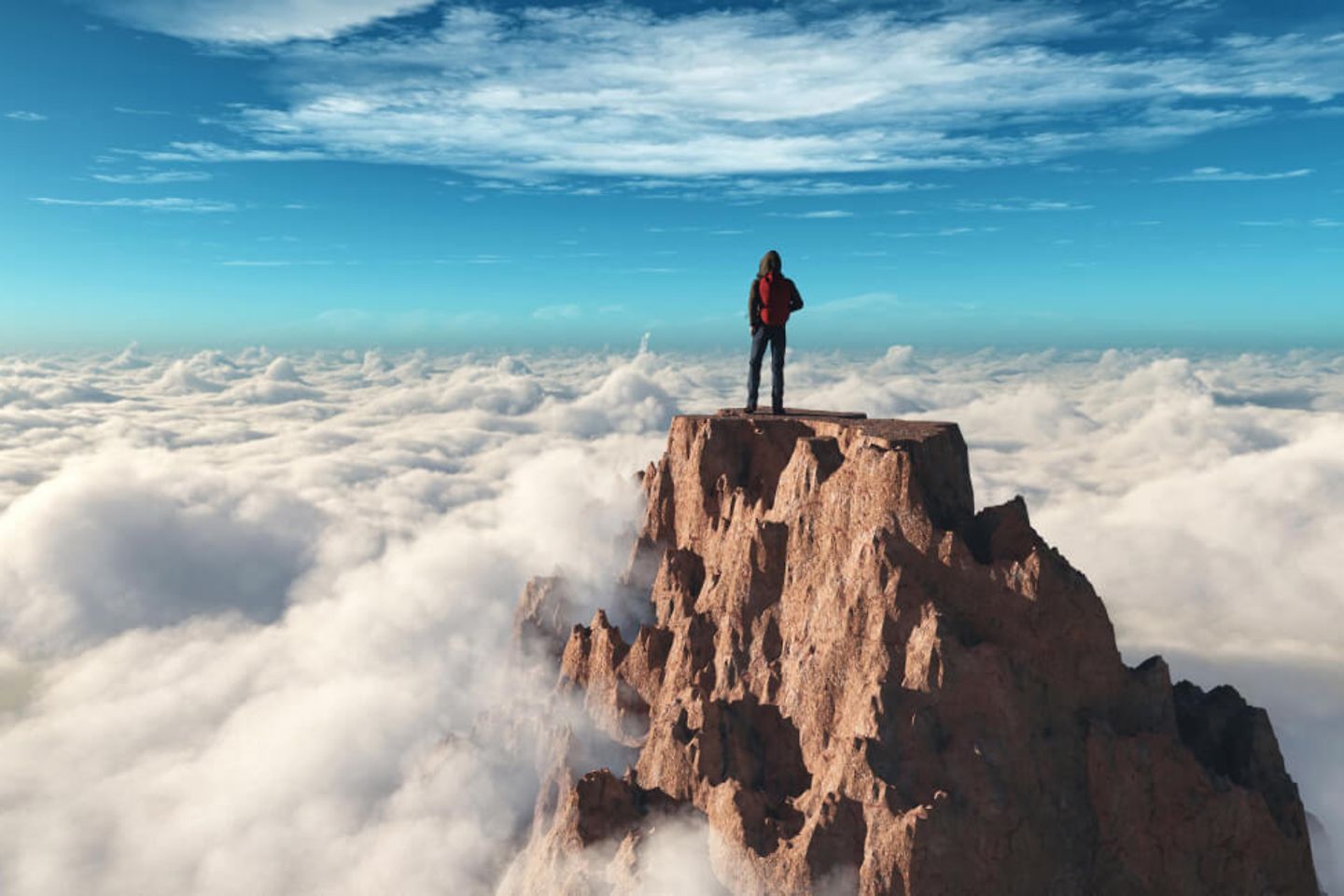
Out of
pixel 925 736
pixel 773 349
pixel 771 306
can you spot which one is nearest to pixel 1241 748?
pixel 925 736

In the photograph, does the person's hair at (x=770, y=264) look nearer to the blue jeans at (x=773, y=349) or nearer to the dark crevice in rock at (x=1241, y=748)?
the blue jeans at (x=773, y=349)

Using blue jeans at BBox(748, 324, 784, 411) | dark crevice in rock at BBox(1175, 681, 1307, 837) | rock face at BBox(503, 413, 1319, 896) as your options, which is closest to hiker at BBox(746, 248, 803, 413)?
blue jeans at BBox(748, 324, 784, 411)

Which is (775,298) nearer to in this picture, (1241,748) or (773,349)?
(773,349)

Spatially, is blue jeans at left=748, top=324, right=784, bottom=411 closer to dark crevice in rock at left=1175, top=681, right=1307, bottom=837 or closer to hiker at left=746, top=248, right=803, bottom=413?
hiker at left=746, top=248, right=803, bottom=413

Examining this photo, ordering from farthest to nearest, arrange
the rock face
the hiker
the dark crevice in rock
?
the hiker, the dark crevice in rock, the rock face

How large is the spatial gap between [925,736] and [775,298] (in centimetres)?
2181

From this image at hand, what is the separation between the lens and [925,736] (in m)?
29.8

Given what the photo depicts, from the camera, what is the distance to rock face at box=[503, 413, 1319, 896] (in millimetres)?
29422

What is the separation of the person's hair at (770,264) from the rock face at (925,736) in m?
9.14

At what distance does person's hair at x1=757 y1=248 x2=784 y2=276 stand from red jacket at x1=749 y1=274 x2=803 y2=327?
0.81 feet

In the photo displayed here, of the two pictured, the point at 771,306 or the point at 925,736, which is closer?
the point at 925,736

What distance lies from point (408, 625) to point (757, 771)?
404 feet

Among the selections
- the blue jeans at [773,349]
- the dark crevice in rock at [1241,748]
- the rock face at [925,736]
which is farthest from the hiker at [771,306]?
the dark crevice in rock at [1241,748]

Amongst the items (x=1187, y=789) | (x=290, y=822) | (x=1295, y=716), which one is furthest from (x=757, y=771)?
(x=1295, y=716)
